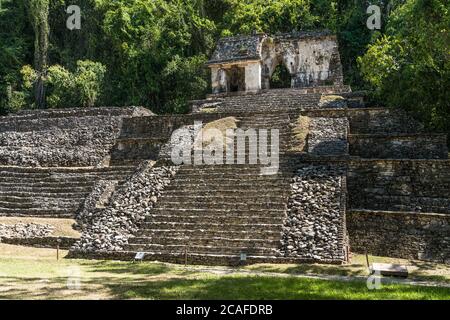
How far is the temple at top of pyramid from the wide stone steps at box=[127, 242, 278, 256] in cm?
1336

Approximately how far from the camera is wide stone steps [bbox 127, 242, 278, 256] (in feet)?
28.7

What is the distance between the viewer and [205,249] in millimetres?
9062

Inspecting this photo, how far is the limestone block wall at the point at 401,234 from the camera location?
905cm

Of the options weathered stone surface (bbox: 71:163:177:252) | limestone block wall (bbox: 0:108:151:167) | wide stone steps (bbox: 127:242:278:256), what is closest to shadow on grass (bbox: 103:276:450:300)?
wide stone steps (bbox: 127:242:278:256)

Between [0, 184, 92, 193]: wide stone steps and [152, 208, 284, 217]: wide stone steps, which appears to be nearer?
[152, 208, 284, 217]: wide stone steps

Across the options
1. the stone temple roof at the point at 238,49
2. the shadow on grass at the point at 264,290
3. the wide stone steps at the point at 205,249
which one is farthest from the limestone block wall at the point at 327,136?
the stone temple roof at the point at 238,49

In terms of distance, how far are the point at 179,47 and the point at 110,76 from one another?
15.1 feet

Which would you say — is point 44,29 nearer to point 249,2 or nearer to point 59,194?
point 249,2

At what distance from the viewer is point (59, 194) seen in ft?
44.0

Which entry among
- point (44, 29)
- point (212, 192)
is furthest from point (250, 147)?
point (44, 29)

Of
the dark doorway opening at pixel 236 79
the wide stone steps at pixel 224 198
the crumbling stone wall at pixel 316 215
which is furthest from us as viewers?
the dark doorway opening at pixel 236 79

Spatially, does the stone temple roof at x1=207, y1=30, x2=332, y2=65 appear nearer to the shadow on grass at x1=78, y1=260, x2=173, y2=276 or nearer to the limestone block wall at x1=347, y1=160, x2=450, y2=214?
the limestone block wall at x1=347, y1=160, x2=450, y2=214

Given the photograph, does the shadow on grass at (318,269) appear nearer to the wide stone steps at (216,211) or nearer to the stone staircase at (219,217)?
the stone staircase at (219,217)

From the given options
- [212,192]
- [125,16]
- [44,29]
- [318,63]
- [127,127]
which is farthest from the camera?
[44,29]
